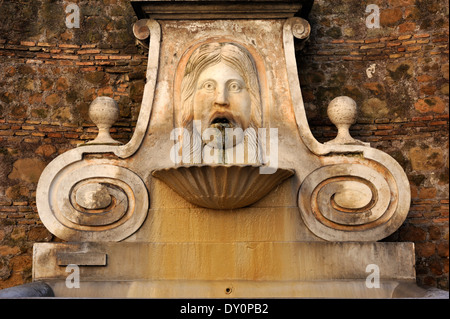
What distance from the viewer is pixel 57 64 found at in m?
7.20

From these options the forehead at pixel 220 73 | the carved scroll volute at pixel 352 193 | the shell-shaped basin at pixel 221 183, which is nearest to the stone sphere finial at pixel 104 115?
the shell-shaped basin at pixel 221 183

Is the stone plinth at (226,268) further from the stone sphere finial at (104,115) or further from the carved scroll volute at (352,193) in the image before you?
the stone sphere finial at (104,115)

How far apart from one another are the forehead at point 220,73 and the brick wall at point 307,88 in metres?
1.30

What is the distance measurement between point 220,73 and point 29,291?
208cm

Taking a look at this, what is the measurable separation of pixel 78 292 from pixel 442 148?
3333 mm

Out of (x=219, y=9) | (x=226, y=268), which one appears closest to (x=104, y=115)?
(x=219, y=9)

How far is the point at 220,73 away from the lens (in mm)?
5898

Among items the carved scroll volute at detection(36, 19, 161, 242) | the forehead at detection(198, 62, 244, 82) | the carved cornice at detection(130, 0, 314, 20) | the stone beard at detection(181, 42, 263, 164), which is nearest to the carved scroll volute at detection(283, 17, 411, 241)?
the stone beard at detection(181, 42, 263, 164)

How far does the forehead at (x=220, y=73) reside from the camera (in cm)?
589

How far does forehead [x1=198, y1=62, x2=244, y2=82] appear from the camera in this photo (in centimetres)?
589

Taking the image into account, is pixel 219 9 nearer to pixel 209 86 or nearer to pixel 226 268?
pixel 209 86

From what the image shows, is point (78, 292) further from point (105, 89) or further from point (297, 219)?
point (105, 89)
